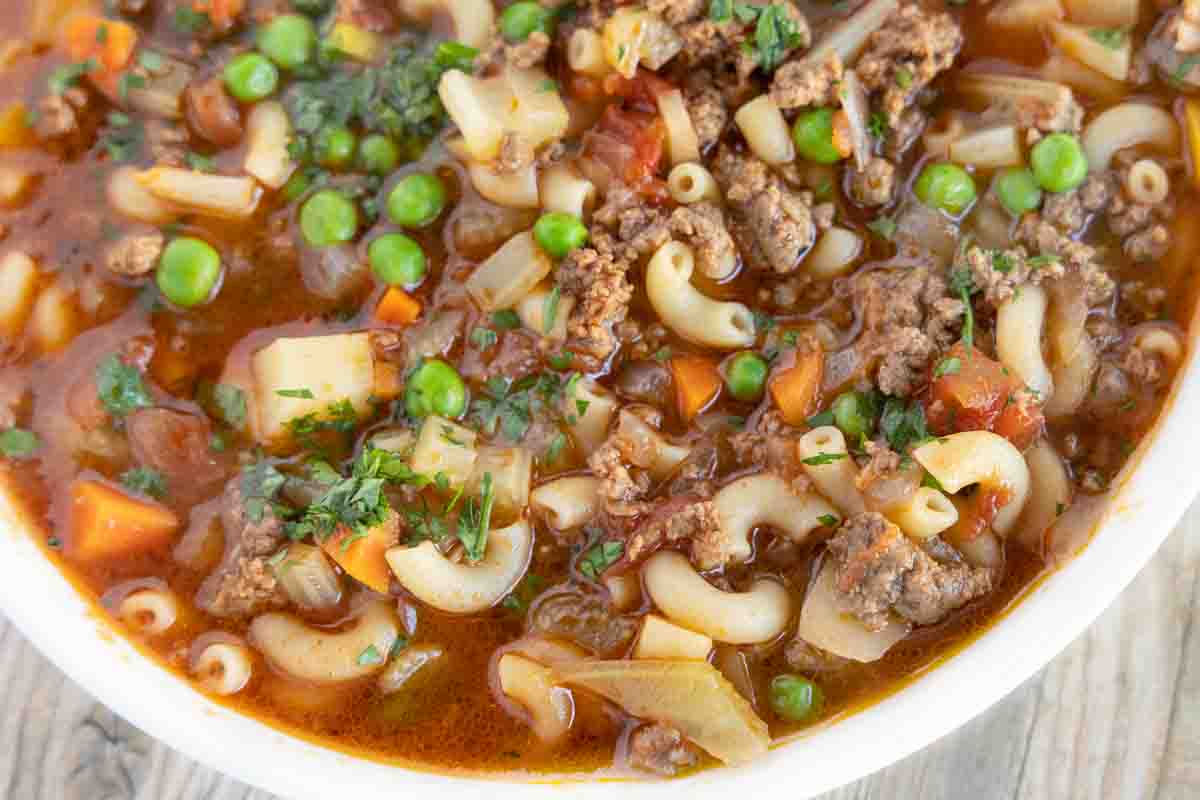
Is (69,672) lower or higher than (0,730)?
A: higher

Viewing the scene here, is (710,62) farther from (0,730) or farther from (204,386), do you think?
(0,730)

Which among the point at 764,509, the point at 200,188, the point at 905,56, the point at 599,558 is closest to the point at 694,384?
the point at 764,509

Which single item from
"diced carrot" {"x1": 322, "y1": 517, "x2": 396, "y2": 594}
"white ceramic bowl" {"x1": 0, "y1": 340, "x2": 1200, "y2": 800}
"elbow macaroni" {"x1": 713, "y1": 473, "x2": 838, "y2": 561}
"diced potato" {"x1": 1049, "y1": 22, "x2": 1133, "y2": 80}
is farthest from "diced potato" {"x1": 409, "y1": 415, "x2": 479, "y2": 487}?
"diced potato" {"x1": 1049, "y1": 22, "x2": 1133, "y2": 80}

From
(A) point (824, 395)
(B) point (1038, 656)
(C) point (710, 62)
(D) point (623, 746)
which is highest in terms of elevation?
(C) point (710, 62)

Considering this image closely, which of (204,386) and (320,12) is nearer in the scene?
(204,386)

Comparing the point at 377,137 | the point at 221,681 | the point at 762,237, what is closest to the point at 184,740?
the point at 221,681

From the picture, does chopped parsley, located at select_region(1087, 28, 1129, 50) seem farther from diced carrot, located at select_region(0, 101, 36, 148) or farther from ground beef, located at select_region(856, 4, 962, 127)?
diced carrot, located at select_region(0, 101, 36, 148)

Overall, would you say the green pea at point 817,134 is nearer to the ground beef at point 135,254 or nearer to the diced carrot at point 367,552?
the diced carrot at point 367,552

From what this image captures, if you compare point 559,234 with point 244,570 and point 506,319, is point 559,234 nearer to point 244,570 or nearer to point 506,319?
point 506,319
